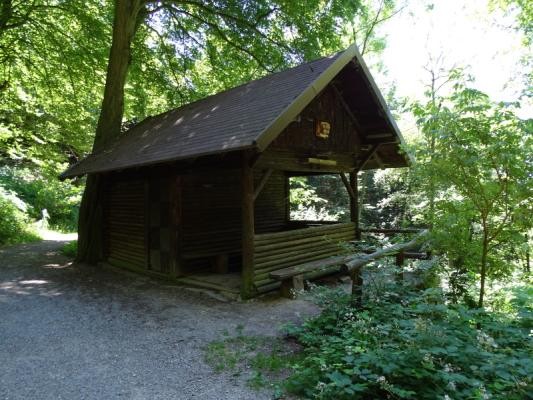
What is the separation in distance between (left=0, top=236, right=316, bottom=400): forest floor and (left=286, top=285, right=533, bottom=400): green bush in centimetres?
75

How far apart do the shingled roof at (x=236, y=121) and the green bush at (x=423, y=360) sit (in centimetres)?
308

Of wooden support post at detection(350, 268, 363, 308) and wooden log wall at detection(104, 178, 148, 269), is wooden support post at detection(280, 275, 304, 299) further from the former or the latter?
wooden log wall at detection(104, 178, 148, 269)

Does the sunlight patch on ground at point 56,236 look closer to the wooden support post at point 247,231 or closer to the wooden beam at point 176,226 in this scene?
the wooden beam at point 176,226

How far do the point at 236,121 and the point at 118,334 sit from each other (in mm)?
4082

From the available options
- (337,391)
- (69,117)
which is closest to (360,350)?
(337,391)

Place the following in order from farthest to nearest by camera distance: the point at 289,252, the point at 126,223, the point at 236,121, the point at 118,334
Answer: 1. the point at 126,223
2. the point at 289,252
3. the point at 236,121
4. the point at 118,334

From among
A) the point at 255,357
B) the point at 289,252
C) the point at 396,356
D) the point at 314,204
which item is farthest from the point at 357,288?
the point at 314,204

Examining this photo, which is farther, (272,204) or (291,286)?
(272,204)

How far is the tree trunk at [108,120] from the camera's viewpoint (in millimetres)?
10867

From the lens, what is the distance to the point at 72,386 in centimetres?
373

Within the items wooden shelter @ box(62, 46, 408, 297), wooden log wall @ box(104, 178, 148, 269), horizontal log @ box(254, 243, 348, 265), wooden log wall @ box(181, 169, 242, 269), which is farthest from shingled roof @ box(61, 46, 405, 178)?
horizontal log @ box(254, 243, 348, 265)

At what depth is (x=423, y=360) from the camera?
3.10 m

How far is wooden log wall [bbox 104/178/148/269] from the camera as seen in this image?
30.9ft

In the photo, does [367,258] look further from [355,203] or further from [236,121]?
[355,203]
